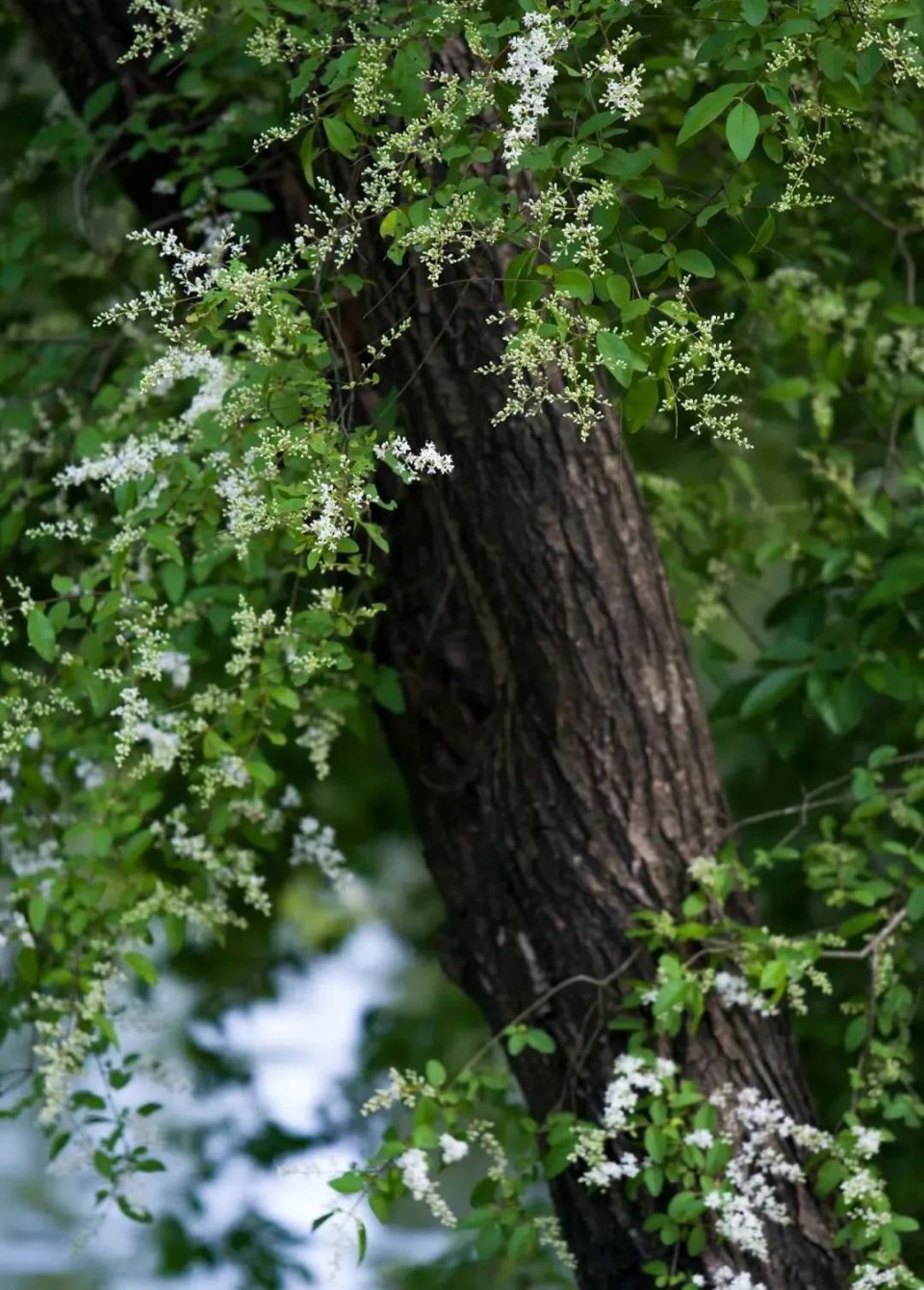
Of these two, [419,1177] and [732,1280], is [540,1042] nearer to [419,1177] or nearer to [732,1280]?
[419,1177]

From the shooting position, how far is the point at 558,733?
7.80 ft

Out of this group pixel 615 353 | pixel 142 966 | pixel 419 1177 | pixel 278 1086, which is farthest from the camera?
pixel 278 1086

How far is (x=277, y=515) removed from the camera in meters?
1.53

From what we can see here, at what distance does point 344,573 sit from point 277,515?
3.68ft

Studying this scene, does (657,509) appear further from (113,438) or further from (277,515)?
(277,515)

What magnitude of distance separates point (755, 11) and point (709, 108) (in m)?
0.10

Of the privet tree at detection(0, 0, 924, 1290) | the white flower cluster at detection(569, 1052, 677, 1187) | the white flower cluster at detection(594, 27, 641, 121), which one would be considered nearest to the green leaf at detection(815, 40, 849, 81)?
the privet tree at detection(0, 0, 924, 1290)

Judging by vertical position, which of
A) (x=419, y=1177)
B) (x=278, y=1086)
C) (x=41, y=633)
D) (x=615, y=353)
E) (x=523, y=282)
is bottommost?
(x=419, y=1177)

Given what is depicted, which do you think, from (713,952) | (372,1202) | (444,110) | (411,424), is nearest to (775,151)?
(444,110)

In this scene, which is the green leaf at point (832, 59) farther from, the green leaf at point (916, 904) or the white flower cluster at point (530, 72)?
the green leaf at point (916, 904)

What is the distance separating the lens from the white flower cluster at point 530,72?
153 centimetres

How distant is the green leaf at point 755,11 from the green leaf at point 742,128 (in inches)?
3.2

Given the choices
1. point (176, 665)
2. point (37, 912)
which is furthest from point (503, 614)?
point (37, 912)

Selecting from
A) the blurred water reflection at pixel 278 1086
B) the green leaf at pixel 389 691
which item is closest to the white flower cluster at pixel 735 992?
the green leaf at pixel 389 691
